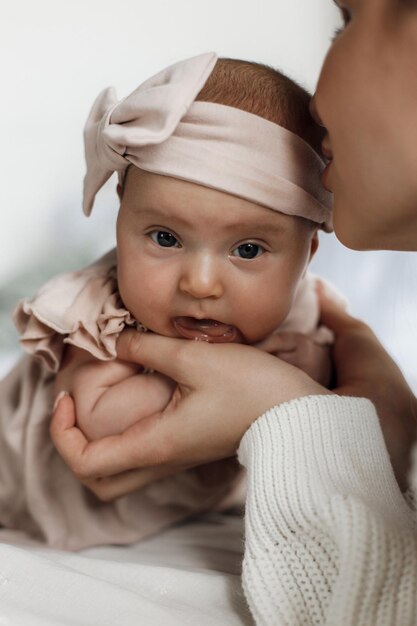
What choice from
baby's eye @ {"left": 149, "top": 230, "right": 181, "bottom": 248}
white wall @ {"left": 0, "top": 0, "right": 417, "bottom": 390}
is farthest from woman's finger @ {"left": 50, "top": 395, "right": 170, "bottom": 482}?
white wall @ {"left": 0, "top": 0, "right": 417, "bottom": 390}

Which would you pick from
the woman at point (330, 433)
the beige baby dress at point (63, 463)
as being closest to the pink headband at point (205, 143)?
the woman at point (330, 433)

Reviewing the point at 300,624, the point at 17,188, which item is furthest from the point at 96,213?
the point at 300,624

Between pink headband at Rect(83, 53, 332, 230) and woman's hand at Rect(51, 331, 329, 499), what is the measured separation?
20cm

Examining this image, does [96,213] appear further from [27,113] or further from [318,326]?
[318,326]

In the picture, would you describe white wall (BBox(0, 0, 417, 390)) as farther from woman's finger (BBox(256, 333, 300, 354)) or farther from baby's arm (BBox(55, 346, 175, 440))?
baby's arm (BBox(55, 346, 175, 440))

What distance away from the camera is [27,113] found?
1.77 meters

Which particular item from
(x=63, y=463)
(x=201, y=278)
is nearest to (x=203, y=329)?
(x=201, y=278)

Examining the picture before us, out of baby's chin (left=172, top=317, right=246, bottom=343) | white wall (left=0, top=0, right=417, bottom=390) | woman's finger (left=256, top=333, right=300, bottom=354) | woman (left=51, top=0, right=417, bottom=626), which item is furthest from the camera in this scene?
white wall (left=0, top=0, right=417, bottom=390)

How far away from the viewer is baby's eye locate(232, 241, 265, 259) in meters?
1.11

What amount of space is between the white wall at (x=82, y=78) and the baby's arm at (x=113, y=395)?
0.55 m

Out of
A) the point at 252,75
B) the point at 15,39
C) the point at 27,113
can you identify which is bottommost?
the point at 27,113

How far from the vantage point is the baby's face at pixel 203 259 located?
3.53 ft

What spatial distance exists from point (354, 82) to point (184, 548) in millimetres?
692

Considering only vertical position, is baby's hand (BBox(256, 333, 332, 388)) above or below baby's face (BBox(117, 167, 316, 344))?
below
